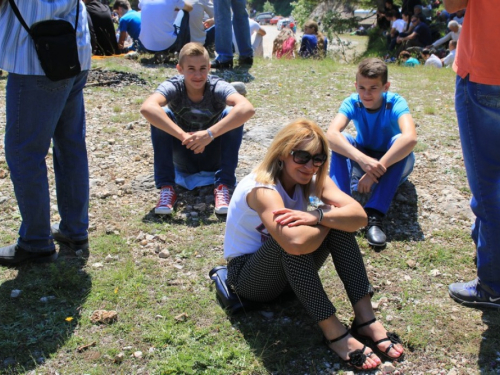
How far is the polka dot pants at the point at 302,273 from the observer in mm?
3039

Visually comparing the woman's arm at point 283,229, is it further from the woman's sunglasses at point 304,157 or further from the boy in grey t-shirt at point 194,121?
the boy in grey t-shirt at point 194,121

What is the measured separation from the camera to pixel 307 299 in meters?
3.06

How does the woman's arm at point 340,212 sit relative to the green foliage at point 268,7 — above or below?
above

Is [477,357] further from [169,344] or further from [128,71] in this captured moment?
[128,71]

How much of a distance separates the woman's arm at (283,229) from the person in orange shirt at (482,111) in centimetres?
103

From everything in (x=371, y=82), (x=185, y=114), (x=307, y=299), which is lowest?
(x=307, y=299)

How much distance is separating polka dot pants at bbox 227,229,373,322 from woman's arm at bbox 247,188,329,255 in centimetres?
9

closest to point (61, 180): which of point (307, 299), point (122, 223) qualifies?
point (122, 223)

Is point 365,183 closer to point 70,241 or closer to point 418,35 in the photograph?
point 70,241

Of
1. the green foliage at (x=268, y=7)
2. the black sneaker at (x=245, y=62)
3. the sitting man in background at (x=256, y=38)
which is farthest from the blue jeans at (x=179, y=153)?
the green foliage at (x=268, y=7)

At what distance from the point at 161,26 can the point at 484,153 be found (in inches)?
314

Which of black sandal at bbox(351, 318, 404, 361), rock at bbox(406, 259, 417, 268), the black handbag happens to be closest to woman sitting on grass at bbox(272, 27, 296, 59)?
rock at bbox(406, 259, 417, 268)

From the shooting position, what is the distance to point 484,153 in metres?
3.23

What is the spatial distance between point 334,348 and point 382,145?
2292mm
